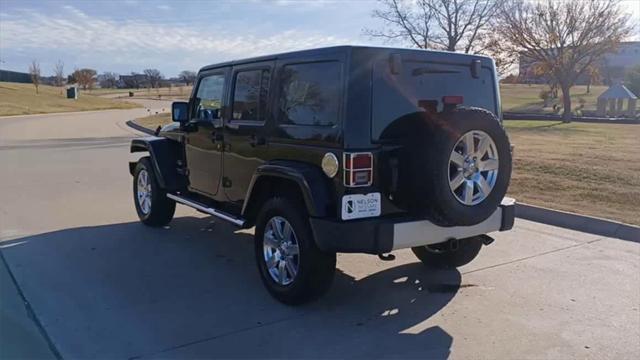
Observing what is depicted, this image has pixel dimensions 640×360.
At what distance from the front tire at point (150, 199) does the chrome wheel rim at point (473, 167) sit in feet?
12.5

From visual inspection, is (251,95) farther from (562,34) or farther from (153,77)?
(153,77)

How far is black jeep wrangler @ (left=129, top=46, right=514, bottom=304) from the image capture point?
3.95m

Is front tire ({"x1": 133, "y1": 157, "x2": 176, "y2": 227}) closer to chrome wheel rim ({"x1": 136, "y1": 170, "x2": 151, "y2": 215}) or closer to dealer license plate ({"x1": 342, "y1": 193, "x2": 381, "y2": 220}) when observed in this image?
chrome wheel rim ({"x1": 136, "y1": 170, "x2": 151, "y2": 215})

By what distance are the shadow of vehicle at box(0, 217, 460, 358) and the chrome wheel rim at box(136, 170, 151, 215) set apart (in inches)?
34.0

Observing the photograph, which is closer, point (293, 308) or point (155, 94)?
point (293, 308)

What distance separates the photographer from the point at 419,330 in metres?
4.02

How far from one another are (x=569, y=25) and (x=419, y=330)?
118ft

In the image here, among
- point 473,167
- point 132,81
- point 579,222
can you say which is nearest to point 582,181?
point 579,222

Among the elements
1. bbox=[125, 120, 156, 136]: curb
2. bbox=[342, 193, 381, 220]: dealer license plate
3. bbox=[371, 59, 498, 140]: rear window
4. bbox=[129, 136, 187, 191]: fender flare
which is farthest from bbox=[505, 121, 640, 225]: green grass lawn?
bbox=[125, 120, 156, 136]: curb

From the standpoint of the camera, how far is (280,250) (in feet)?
15.0

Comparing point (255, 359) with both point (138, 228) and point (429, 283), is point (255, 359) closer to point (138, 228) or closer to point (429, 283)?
point (429, 283)

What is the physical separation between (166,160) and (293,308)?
10.1 ft

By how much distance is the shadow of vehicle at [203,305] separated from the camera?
375cm

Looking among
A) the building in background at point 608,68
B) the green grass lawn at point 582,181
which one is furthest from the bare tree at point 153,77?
the green grass lawn at point 582,181
